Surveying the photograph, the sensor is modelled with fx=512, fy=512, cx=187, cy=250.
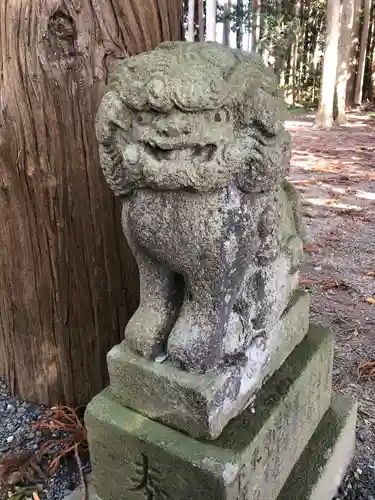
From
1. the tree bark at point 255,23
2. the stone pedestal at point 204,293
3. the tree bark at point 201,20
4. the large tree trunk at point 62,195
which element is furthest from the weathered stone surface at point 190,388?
the tree bark at point 255,23

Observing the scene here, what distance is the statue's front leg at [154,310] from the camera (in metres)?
1.25

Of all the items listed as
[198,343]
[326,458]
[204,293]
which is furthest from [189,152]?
[326,458]

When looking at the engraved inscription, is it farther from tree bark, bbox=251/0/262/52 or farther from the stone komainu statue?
tree bark, bbox=251/0/262/52

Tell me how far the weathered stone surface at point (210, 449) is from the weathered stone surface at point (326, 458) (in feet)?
0.12

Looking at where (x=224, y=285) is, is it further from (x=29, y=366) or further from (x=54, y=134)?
(x=29, y=366)

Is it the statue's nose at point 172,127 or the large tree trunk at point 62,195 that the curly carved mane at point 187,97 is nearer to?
the statue's nose at point 172,127

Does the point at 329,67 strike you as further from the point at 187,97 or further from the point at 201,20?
the point at 187,97

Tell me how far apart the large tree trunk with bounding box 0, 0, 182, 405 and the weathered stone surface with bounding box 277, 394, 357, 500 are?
30.8 inches

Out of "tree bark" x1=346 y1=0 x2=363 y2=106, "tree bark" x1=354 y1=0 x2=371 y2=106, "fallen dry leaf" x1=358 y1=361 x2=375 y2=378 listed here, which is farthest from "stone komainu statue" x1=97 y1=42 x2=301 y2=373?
"tree bark" x1=346 y1=0 x2=363 y2=106

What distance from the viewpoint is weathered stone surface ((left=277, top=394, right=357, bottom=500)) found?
4.81 feet

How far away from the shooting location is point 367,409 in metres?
2.06

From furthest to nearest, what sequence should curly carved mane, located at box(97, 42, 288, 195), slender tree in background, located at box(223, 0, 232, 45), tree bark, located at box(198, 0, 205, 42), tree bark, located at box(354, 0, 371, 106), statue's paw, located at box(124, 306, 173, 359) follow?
1. slender tree in background, located at box(223, 0, 232, 45)
2. tree bark, located at box(198, 0, 205, 42)
3. tree bark, located at box(354, 0, 371, 106)
4. statue's paw, located at box(124, 306, 173, 359)
5. curly carved mane, located at box(97, 42, 288, 195)

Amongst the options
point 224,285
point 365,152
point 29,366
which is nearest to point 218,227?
point 224,285

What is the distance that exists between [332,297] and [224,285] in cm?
194
